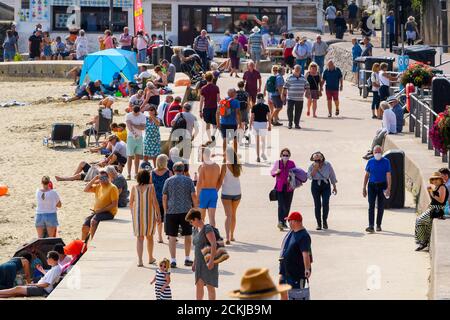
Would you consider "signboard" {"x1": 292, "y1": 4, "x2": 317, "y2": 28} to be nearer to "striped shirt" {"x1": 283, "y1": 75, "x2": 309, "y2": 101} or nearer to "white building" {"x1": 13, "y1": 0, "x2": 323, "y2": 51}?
"white building" {"x1": 13, "y1": 0, "x2": 323, "y2": 51}

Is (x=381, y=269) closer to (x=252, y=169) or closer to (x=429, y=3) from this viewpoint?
(x=252, y=169)

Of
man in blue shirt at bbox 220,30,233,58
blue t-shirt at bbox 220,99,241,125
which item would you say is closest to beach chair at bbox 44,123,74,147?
blue t-shirt at bbox 220,99,241,125

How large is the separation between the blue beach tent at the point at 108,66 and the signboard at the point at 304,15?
1329 cm

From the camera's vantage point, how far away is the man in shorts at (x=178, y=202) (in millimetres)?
17266

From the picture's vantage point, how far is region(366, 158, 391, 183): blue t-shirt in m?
19.5

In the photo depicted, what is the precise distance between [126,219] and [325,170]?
3002 millimetres

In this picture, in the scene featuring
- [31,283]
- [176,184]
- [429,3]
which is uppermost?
[429,3]

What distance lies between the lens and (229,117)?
2561 centimetres

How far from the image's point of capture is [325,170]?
64.3 feet

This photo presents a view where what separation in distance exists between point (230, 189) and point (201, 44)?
22.3 metres

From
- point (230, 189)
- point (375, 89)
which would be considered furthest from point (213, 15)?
point (230, 189)

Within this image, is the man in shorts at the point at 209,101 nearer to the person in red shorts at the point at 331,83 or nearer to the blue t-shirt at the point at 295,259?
the person in red shorts at the point at 331,83

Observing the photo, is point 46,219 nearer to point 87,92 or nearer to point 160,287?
point 160,287

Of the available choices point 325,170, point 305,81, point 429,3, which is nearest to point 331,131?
point 305,81
